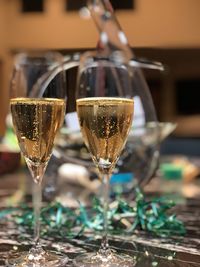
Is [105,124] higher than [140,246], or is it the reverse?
[105,124]

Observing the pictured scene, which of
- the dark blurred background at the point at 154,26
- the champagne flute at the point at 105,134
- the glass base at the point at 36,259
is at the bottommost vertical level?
the glass base at the point at 36,259

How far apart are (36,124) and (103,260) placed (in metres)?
0.18

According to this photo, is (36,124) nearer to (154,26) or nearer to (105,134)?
(105,134)

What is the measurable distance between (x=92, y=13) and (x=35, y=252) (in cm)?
57

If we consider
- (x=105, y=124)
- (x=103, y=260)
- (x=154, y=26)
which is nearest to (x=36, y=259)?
(x=103, y=260)

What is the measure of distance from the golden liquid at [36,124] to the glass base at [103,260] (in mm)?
133

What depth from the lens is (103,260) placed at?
622 millimetres

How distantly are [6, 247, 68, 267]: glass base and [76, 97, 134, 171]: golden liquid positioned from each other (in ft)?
0.42

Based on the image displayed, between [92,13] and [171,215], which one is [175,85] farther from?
[171,215]

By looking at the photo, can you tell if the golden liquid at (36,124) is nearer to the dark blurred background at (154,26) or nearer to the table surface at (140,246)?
the table surface at (140,246)

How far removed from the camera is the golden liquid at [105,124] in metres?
0.64

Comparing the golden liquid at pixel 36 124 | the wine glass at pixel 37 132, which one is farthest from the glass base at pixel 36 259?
the golden liquid at pixel 36 124

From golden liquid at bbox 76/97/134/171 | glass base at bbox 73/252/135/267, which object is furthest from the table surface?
golden liquid at bbox 76/97/134/171

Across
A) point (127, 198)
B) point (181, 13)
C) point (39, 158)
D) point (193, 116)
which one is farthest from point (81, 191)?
point (193, 116)
